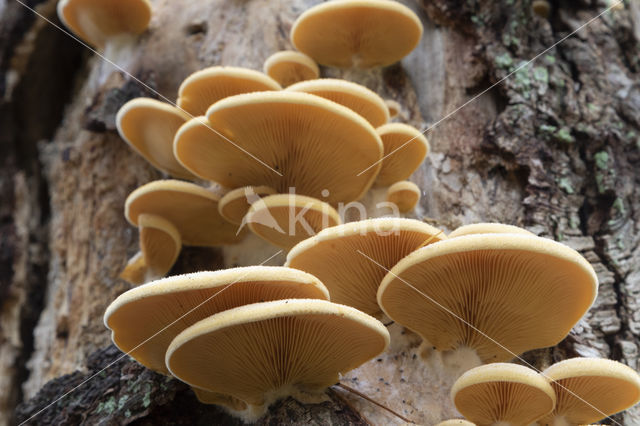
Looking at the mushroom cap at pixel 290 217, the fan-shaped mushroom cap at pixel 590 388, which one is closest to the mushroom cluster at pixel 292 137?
the mushroom cap at pixel 290 217

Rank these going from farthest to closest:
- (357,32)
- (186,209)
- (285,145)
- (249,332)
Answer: (357,32)
(186,209)
(285,145)
(249,332)

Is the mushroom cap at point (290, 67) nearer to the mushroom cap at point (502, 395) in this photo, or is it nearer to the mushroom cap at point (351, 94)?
the mushroom cap at point (351, 94)

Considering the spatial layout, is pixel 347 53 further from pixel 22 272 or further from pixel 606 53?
pixel 22 272

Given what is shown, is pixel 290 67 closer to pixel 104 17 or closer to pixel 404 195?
pixel 404 195

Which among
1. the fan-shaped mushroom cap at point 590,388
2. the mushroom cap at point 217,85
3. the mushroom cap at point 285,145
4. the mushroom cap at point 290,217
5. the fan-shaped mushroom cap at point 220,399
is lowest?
the fan-shaped mushroom cap at point 590,388

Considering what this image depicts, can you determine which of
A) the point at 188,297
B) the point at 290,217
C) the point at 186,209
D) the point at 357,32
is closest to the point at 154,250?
the point at 186,209

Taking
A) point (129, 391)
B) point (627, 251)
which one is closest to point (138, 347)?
point (129, 391)

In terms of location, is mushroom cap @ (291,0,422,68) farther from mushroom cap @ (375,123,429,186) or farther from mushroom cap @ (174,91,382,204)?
mushroom cap @ (174,91,382,204)
